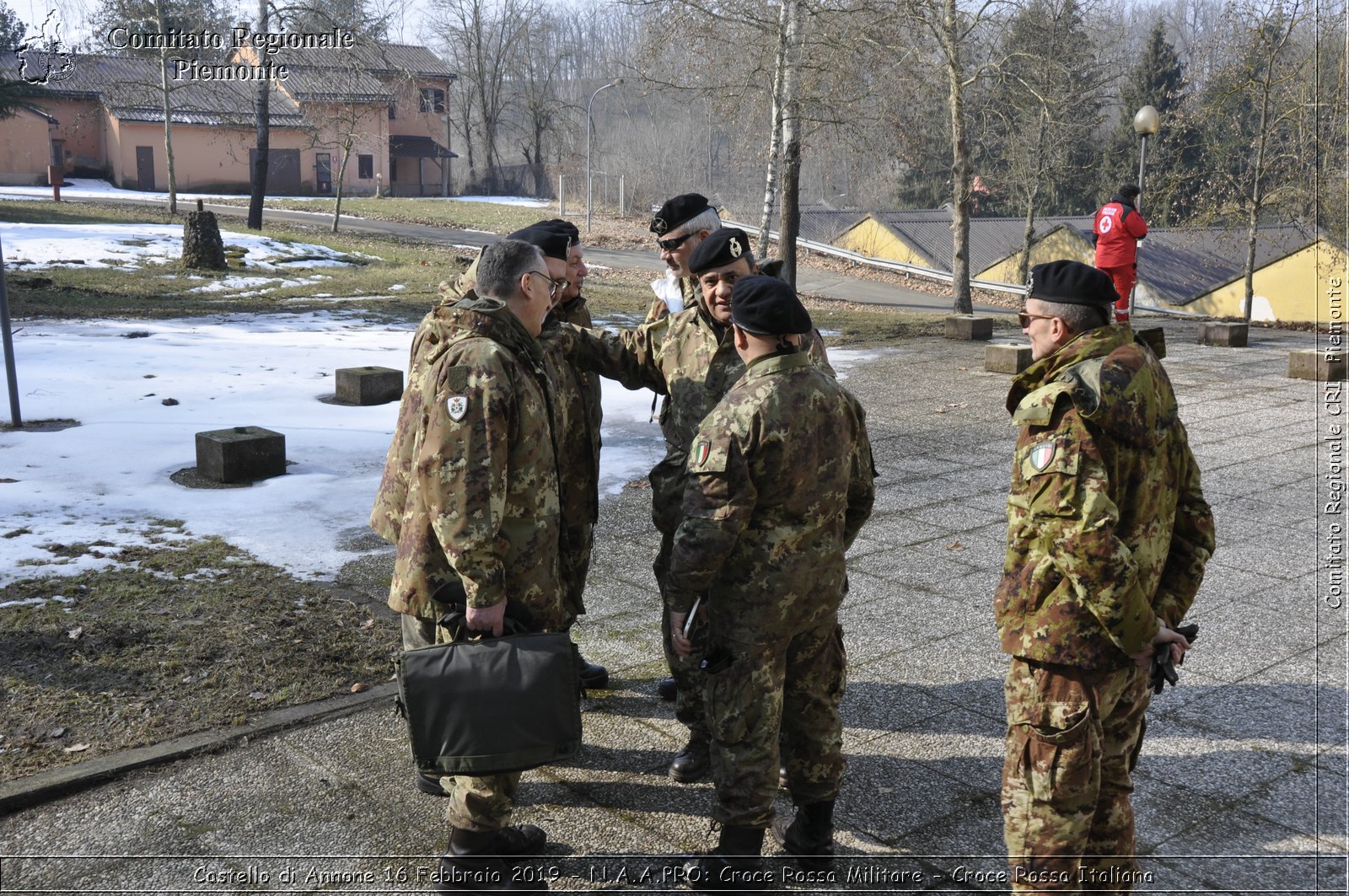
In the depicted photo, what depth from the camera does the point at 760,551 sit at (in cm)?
336

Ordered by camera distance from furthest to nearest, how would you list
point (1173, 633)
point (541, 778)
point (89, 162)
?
point (89, 162) < point (541, 778) < point (1173, 633)

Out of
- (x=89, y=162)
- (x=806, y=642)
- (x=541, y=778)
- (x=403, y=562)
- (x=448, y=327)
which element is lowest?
(x=541, y=778)

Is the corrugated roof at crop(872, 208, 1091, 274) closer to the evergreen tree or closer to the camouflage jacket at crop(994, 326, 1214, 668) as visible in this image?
the evergreen tree

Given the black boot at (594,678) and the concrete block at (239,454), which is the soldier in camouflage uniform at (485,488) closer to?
the black boot at (594,678)

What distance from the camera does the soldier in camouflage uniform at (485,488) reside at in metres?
3.21

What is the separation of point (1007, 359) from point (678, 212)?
10183 mm

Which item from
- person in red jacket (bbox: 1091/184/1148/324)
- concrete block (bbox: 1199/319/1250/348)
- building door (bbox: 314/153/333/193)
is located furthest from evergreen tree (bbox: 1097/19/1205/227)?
building door (bbox: 314/153/333/193)

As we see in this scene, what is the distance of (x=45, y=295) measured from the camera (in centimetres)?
1656

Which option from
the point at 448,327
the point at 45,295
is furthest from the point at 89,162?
the point at 448,327

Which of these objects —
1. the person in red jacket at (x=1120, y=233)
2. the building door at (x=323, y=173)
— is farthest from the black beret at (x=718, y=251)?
the building door at (x=323, y=173)

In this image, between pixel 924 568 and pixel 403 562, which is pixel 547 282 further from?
pixel 924 568

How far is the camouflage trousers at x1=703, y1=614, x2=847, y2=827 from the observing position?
335 centimetres

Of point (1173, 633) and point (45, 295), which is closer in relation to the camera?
point (1173, 633)

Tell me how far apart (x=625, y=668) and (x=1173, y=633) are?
104 inches
